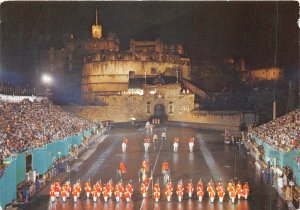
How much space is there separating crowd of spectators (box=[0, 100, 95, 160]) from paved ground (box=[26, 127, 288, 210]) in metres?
3.09

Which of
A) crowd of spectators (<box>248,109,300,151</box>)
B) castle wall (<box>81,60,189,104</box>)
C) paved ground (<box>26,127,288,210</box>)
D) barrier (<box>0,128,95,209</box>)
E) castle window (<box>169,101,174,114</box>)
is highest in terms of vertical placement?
castle wall (<box>81,60,189,104</box>)

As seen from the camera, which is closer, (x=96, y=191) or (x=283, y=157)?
(x=96, y=191)

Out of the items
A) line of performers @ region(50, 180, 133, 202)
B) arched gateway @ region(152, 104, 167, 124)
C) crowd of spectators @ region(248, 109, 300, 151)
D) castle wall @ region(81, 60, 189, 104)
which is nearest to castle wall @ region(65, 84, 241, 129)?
arched gateway @ region(152, 104, 167, 124)

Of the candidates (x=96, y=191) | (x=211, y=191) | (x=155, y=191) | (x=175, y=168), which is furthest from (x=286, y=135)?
(x=96, y=191)

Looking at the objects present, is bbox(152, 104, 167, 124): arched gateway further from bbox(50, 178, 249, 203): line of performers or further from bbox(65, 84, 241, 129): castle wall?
bbox(50, 178, 249, 203): line of performers

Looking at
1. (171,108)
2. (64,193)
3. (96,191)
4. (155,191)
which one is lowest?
(64,193)

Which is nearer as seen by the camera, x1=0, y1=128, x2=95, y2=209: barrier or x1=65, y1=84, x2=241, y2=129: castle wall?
x1=0, y1=128, x2=95, y2=209: barrier

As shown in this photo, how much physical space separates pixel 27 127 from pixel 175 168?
12333mm

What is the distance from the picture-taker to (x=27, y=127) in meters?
32.2

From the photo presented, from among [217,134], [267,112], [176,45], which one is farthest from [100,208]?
[176,45]

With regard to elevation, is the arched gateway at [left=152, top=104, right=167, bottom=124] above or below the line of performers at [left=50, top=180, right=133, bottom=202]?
above

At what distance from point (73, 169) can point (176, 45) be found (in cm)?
6241

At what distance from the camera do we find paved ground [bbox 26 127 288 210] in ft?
66.7

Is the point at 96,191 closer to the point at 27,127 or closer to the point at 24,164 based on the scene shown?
the point at 24,164
